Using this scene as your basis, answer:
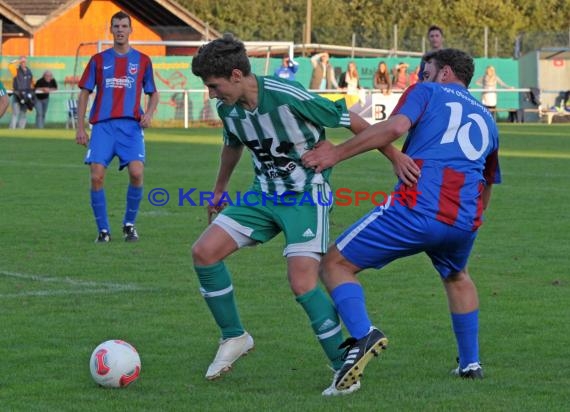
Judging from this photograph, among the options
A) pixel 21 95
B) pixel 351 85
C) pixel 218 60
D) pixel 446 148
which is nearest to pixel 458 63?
pixel 446 148

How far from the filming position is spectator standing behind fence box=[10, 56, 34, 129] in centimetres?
3419

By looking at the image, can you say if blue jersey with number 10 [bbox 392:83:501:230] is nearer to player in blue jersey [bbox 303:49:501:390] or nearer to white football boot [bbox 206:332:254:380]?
player in blue jersey [bbox 303:49:501:390]

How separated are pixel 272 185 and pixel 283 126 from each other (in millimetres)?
320

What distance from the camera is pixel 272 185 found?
622cm

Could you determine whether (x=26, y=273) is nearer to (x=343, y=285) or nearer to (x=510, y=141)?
(x=343, y=285)

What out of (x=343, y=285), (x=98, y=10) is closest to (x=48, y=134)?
(x=98, y=10)

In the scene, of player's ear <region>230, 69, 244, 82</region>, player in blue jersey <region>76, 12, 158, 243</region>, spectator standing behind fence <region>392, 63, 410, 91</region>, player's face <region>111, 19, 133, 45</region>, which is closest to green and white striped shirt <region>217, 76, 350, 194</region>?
player's ear <region>230, 69, 244, 82</region>

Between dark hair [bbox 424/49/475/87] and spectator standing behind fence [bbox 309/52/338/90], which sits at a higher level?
spectator standing behind fence [bbox 309/52/338/90]

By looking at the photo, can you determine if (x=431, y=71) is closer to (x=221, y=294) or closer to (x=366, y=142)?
(x=366, y=142)

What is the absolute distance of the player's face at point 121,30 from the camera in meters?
11.4

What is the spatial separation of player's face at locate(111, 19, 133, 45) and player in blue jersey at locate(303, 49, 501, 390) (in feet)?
19.1

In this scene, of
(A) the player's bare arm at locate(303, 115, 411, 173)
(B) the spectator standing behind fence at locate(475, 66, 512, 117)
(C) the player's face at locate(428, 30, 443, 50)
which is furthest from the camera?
(B) the spectator standing behind fence at locate(475, 66, 512, 117)

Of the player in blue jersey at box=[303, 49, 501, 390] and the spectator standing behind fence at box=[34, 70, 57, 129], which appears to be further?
the spectator standing behind fence at box=[34, 70, 57, 129]

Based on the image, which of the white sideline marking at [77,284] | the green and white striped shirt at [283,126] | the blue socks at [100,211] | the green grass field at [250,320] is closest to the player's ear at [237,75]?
the green and white striped shirt at [283,126]
